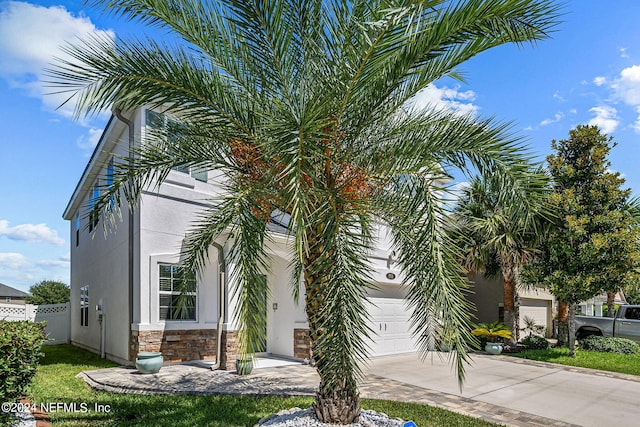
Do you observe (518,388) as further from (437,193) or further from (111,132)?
(111,132)

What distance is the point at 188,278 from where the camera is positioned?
21.7 feet

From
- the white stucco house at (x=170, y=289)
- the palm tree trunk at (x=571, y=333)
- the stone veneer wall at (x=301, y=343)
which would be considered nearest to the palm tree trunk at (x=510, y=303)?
the palm tree trunk at (x=571, y=333)

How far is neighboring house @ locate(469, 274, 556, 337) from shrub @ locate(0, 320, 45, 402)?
17086 mm

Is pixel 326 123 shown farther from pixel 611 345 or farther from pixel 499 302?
pixel 499 302

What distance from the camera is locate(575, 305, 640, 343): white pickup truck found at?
15758 millimetres

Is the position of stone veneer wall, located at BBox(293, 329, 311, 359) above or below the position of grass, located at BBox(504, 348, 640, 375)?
above

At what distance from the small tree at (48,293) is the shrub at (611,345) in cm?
3914

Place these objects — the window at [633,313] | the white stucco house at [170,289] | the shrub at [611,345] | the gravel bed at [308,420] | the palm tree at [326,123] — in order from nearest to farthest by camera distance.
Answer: the palm tree at [326,123] < the gravel bed at [308,420] < the white stucco house at [170,289] < the shrub at [611,345] < the window at [633,313]

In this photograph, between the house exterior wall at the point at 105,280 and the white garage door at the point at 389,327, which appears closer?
the house exterior wall at the point at 105,280

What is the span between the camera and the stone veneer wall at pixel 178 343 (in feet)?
35.3

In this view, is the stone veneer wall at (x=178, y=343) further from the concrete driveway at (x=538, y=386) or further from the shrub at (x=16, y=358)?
the shrub at (x=16, y=358)

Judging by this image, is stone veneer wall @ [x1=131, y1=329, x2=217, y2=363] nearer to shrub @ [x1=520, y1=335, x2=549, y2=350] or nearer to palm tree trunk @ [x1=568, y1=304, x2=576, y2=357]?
palm tree trunk @ [x1=568, y1=304, x2=576, y2=357]

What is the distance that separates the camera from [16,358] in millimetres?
5688

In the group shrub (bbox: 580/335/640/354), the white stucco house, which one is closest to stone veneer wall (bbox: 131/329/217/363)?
the white stucco house
